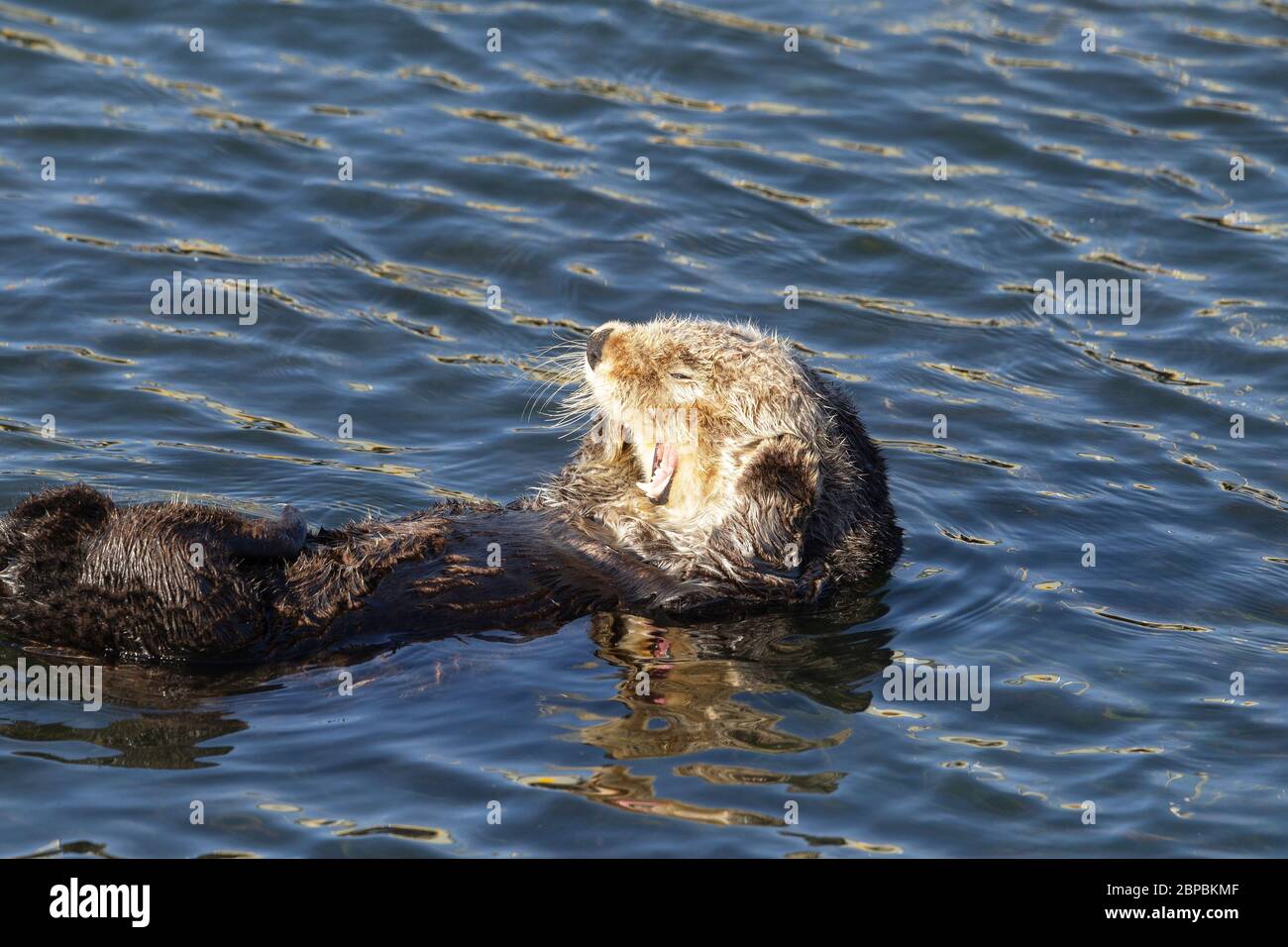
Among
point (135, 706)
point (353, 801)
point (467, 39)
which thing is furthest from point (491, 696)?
point (467, 39)

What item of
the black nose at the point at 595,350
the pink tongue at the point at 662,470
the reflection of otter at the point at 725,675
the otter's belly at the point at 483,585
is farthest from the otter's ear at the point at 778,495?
the black nose at the point at 595,350

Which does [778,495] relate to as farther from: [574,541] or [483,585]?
[483,585]

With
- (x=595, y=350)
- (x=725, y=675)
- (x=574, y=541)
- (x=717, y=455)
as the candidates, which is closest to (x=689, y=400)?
(x=717, y=455)

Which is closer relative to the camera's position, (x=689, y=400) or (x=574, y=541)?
(x=574, y=541)

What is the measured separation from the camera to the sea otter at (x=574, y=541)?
5.30 meters

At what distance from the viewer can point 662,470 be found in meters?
6.41

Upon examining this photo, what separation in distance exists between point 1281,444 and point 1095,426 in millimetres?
886

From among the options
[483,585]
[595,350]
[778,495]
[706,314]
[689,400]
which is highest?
[706,314]

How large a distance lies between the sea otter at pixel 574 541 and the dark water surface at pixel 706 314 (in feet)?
0.50

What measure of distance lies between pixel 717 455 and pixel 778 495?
356 millimetres

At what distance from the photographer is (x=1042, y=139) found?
424 inches

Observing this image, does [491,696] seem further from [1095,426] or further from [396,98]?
[396,98]

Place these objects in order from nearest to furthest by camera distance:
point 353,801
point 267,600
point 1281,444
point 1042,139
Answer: point 353,801
point 267,600
point 1281,444
point 1042,139

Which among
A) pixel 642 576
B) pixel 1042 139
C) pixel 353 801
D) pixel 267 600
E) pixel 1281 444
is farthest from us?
pixel 1042 139
